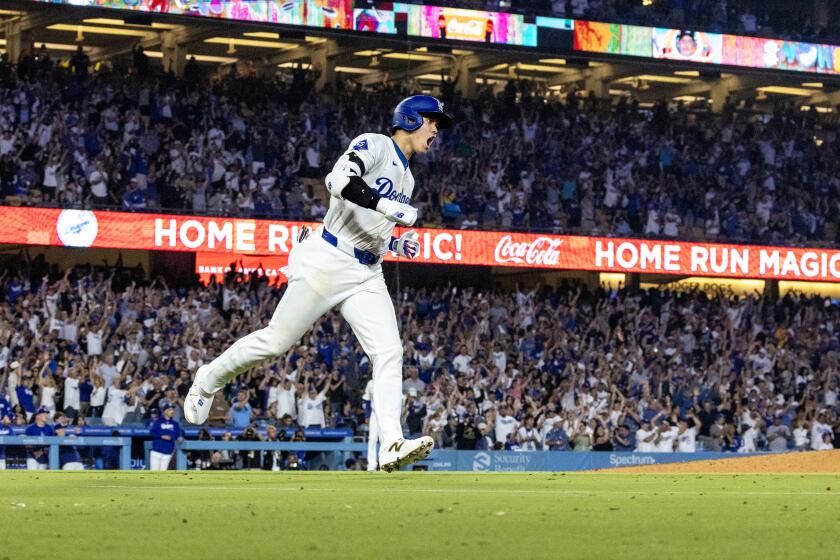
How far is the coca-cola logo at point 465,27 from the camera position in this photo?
34.1 metres

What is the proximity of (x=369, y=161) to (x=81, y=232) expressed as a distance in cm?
2024

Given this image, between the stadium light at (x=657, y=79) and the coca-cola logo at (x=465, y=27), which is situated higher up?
the coca-cola logo at (x=465, y=27)

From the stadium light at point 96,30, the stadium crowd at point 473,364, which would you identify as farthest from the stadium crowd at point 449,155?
the stadium light at point 96,30

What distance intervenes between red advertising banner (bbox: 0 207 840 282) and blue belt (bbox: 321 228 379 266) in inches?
771

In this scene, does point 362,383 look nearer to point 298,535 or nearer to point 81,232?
point 81,232

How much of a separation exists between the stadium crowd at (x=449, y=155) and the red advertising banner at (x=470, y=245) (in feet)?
1.17

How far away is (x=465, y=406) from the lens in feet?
86.8

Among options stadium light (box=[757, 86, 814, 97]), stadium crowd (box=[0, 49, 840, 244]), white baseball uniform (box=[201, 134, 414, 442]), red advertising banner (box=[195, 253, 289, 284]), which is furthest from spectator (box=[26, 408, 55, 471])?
stadium light (box=[757, 86, 814, 97])

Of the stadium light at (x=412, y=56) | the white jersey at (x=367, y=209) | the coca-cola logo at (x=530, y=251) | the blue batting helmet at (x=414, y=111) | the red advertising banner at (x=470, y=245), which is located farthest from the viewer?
the stadium light at (x=412, y=56)

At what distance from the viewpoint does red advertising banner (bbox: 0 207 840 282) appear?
92.6ft

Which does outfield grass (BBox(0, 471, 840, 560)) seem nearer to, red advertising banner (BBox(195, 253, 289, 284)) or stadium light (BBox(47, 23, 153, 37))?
red advertising banner (BBox(195, 253, 289, 284))

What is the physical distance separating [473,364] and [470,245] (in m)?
4.14

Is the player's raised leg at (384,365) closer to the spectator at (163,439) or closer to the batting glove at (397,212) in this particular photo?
the batting glove at (397,212)

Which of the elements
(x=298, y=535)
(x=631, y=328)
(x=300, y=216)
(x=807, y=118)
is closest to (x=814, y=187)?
(x=807, y=118)
